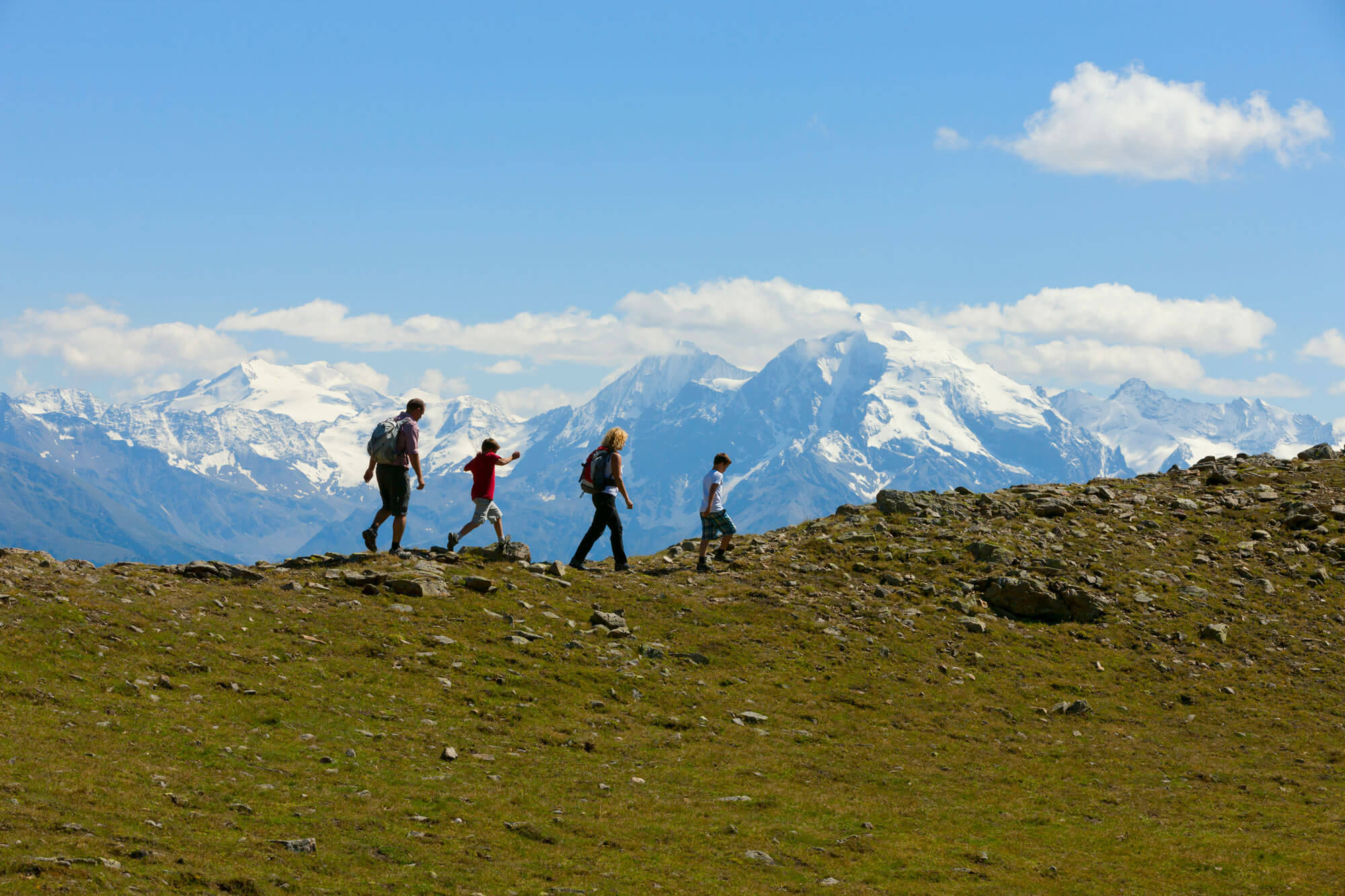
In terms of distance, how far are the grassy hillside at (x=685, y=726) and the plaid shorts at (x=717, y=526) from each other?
1.23 meters

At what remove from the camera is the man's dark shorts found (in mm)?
25672

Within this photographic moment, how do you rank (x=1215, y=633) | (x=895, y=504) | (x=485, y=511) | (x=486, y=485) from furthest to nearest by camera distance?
(x=895, y=504), (x=1215, y=633), (x=485, y=511), (x=486, y=485)

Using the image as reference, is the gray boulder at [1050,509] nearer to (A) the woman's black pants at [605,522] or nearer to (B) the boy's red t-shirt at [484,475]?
(A) the woman's black pants at [605,522]

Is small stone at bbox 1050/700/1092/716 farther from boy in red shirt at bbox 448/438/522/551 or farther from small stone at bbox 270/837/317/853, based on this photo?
small stone at bbox 270/837/317/853

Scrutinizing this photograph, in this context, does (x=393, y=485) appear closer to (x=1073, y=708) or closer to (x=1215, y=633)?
(x=1073, y=708)

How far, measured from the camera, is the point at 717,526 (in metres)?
31.1

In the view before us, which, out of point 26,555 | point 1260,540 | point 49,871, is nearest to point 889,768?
point 49,871

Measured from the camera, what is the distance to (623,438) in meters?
27.1

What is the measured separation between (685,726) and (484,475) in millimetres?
9436

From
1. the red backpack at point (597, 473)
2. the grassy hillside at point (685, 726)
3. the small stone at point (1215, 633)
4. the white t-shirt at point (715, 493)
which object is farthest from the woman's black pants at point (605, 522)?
the small stone at point (1215, 633)

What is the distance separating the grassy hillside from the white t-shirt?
2.12 metres

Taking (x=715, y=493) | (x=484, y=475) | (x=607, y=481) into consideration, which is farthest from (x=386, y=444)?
(x=715, y=493)

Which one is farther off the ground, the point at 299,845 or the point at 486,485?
the point at 486,485

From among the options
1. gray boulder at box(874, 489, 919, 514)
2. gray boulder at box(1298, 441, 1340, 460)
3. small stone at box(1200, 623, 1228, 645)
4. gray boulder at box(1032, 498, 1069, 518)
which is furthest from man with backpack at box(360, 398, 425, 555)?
gray boulder at box(1298, 441, 1340, 460)
